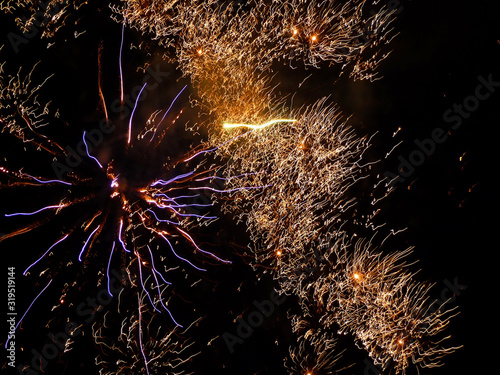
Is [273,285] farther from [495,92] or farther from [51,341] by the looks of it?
[495,92]

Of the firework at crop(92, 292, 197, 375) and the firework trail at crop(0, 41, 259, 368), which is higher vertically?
the firework trail at crop(0, 41, 259, 368)

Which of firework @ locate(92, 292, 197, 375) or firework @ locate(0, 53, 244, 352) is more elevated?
firework @ locate(0, 53, 244, 352)

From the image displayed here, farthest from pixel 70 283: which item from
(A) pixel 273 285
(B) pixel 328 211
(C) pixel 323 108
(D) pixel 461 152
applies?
(D) pixel 461 152

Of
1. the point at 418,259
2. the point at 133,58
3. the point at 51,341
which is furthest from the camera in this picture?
the point at 418,259

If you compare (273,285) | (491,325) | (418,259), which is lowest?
(491,325)

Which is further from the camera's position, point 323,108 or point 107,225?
point 323,108

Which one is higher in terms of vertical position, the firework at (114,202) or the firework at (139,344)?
the firework at (114,202)

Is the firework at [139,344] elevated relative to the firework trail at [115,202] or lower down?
lower down

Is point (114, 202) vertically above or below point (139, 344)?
above

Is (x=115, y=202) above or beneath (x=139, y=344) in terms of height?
above

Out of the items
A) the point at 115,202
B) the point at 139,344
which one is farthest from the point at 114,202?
the point at 139,344

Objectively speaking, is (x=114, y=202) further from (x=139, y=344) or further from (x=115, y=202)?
(x=139, y=344)
